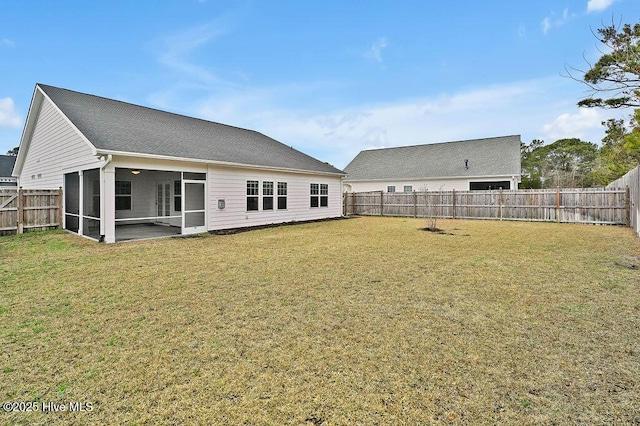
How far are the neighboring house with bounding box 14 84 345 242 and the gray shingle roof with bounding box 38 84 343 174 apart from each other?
5 centimetres

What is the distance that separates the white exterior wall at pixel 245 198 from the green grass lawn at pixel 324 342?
5.77m

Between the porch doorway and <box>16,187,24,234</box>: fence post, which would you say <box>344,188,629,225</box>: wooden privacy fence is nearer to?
the porch doorway

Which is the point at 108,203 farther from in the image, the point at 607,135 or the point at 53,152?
the point at 607,135

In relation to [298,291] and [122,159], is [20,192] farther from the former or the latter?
[298,291]

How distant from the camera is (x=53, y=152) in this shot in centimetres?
1259

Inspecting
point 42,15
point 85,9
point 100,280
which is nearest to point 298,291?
point 100,280

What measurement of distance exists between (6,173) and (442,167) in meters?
33.6

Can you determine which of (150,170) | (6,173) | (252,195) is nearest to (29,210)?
(150,170)

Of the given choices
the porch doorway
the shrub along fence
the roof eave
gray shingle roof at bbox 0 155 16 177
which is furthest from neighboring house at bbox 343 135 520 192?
gray shingle roof at bbox 0 155 16 177

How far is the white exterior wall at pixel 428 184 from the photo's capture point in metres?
21.7

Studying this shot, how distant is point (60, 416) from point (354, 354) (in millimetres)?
2226

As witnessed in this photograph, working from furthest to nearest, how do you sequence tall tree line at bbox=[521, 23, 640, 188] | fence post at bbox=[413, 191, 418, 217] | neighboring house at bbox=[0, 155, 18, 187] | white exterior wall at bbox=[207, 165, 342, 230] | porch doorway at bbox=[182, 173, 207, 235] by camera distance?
neighboring house at bbox=[0, 155, 18, 187]
fence post at bbox=[413, 191, 418, 217]
porch doorway at bbox=[182, 173, 207, 235]
white exterior wall at bbox=[207, 165, 342, 230]
tall tree line at bbox=[521, 23, 640, 188]

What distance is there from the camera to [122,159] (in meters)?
9.65

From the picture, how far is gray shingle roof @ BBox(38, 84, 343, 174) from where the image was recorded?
33.8 ft
